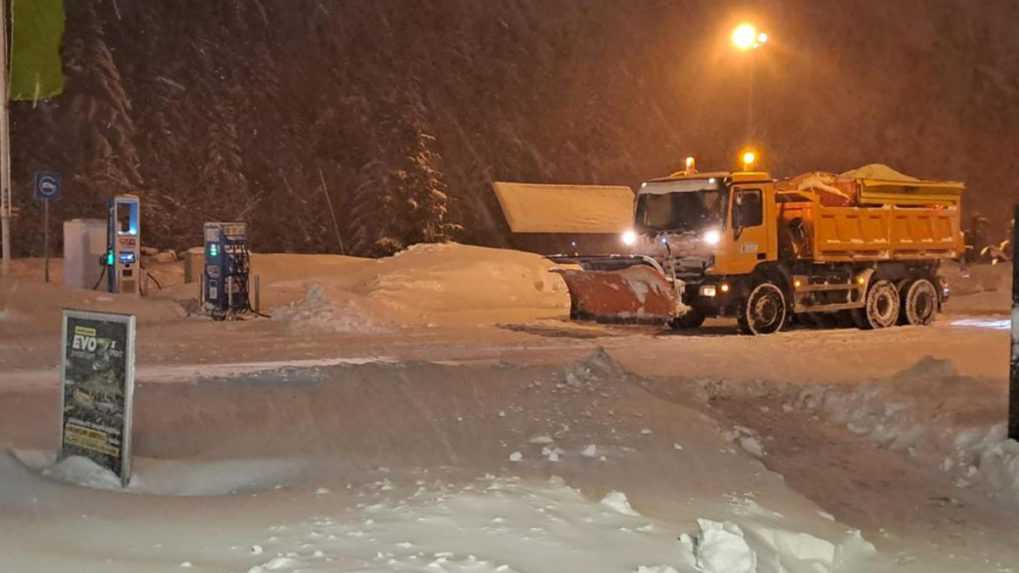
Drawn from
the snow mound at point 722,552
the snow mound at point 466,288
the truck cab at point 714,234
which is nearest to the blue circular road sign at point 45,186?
the snow mound at point 466,288

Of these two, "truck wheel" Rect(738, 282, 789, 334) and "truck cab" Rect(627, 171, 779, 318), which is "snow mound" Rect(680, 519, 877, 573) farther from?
"truck wheel" Rect(738, 282, 789, 334)

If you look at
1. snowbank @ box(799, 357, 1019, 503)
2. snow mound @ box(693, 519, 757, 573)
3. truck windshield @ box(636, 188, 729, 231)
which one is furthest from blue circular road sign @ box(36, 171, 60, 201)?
snow mound @ box(693, 519, 757, 573)

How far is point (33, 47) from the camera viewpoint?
1061 inches

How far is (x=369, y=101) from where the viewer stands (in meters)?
50.7

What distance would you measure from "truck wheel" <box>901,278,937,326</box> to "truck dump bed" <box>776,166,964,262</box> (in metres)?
0.62

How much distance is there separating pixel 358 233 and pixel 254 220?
616cm

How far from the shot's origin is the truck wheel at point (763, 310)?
1941 cm

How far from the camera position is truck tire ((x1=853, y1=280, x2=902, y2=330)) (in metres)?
21.6

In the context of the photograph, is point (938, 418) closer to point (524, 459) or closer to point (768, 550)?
point (524, 459)

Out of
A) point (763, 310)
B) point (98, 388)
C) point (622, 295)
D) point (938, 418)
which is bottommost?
point (938, 418)

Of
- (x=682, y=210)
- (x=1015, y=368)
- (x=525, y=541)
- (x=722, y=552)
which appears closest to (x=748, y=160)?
(x=682, y=210)

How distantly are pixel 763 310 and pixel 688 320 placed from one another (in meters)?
1.53

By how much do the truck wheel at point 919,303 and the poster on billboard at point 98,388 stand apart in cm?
1833

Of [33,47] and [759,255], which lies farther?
[33,47]
